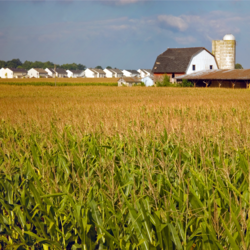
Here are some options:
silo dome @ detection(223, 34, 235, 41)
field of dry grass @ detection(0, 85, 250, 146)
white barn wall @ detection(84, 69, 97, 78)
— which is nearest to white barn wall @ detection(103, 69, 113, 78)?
white barn wall @ detection(84, 69, 97, 78)

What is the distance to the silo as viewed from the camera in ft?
211

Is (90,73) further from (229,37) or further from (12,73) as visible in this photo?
(229,37)

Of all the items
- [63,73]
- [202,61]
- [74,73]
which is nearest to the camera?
[202,61]

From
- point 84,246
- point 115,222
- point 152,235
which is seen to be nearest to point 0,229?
point 84,246

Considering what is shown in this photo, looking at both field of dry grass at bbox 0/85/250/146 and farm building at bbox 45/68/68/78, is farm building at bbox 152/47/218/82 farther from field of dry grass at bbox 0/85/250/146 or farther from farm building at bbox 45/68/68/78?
farm building at bbox 45/68/68/78

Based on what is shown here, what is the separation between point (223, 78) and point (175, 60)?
19.4m

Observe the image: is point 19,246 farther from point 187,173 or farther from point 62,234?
point 187,173

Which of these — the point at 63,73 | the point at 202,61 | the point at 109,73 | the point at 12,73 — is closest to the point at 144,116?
the point at 202,61

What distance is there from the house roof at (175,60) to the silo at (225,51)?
2.64m

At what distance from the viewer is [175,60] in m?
64.9

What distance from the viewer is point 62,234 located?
3.57 meters

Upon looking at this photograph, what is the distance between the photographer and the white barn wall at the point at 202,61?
206ft

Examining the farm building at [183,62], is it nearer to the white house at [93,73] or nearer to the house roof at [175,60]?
the house roof at [175,60]

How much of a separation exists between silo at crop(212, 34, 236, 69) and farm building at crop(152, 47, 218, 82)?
5.08ft
